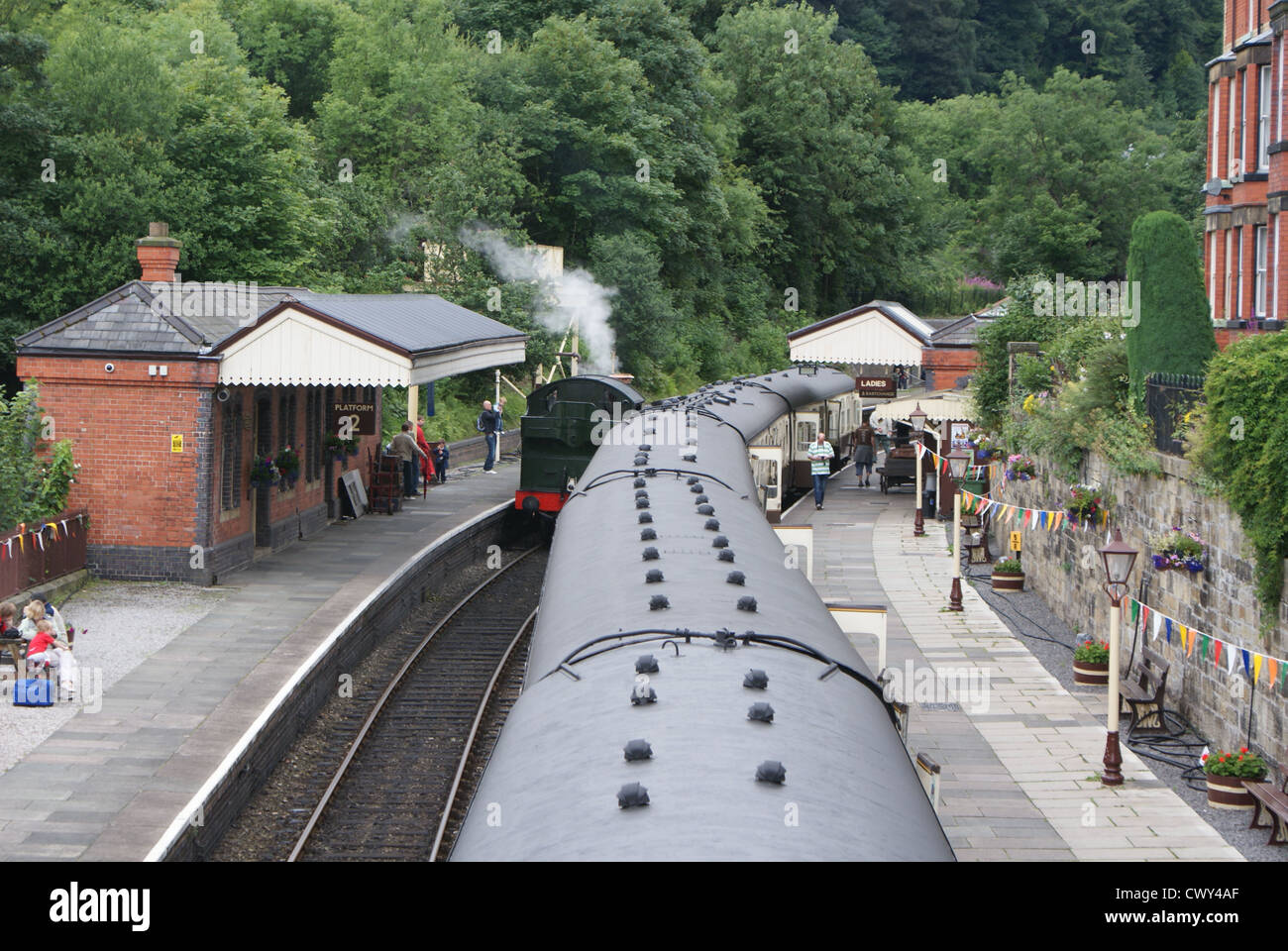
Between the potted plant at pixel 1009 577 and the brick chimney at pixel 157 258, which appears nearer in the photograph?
the brick chimney at pixel 157 258

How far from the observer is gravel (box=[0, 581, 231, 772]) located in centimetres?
1294

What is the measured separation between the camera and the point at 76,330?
19188 mm

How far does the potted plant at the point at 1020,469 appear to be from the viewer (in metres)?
21.4

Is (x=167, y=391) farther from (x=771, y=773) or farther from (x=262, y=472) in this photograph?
(x=771, y=773)

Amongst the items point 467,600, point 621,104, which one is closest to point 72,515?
point 467,600

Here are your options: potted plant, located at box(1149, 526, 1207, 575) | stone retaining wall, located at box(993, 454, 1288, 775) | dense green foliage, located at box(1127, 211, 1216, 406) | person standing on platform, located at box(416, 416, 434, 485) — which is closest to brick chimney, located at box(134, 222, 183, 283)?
person standing on platform, located at box(416, 416, 434, 485)

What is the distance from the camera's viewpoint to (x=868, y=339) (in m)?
33.8

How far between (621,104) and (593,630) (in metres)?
44.1

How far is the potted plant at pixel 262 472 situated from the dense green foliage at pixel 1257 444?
13636mm

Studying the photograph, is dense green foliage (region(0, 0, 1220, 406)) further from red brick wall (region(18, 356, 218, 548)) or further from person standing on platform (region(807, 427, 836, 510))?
person standing on platform (region(807, 427, 836, 510))

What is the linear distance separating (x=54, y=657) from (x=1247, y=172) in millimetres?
21948

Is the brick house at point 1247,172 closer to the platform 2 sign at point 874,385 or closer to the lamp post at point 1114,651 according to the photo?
the platform 2 sign at point 874,385

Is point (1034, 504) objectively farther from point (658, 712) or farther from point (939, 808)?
point (658, 712)

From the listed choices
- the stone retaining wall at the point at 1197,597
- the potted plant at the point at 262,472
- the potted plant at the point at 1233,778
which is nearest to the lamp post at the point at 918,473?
the stone retaining wall at the point at 1197,597
